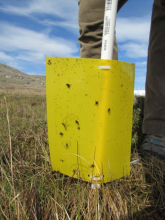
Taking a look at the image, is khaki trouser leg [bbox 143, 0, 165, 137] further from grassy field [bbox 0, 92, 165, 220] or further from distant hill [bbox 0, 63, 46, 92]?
distant hill [bbox 0, 63, 46, 92]

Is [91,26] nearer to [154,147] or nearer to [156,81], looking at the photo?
[156,81]

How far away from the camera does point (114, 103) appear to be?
0.77 metres

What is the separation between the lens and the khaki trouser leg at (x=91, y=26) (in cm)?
104

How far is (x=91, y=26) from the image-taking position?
110cm

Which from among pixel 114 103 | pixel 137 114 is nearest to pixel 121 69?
pixel 114 103

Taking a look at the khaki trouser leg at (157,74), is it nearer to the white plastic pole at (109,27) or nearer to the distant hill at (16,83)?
the white plastic pole at (109,27)

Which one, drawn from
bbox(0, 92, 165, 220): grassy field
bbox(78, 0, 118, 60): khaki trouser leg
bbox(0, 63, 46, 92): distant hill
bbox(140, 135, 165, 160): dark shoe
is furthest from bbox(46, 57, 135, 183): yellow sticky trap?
bbox(0, 63, 46, 92): distant hill

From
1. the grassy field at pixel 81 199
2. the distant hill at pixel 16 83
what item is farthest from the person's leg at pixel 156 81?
the distant hill at pixel 16 83

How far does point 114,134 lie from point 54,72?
37 centimetres

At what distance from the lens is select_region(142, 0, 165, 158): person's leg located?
3.42 ft

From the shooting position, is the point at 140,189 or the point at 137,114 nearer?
the point at 140,189

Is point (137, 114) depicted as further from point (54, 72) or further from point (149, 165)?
point (54, 72)

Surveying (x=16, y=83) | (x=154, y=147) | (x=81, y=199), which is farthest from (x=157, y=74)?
(x=16, y=83)

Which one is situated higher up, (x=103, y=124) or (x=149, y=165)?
(x=103, y=124)
